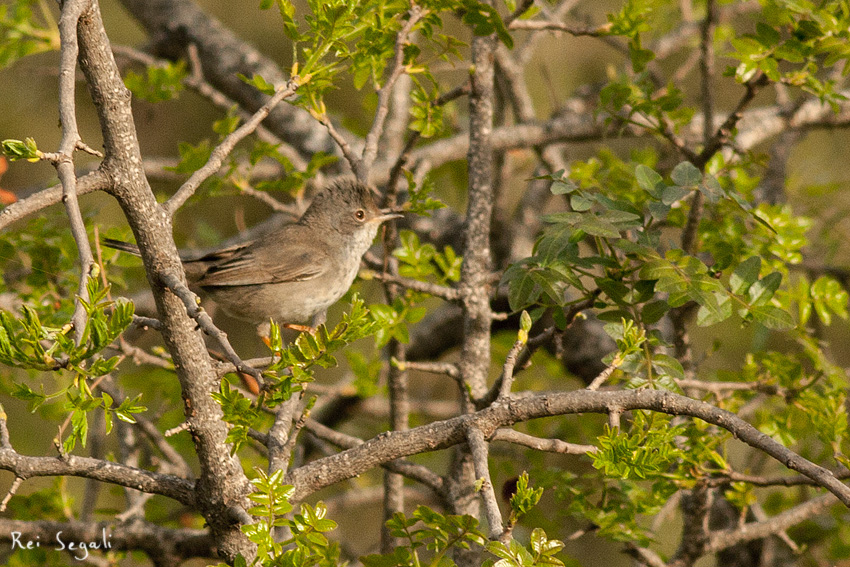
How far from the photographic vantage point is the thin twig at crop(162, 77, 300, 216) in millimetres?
2142

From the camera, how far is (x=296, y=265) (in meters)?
4.62

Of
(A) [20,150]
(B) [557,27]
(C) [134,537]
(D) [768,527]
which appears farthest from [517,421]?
(C) [134,537]

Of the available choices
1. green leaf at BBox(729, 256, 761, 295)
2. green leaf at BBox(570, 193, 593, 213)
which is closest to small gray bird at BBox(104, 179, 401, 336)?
green leaf at BBox(570, 193, 593, 213)

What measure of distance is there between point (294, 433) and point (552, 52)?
6.69 m

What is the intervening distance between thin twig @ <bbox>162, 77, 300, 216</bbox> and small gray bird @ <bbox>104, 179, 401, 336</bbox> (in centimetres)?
197

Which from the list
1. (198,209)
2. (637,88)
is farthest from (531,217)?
(198,209)

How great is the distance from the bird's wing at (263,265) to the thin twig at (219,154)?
2.11m

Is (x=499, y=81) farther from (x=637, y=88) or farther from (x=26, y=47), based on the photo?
(x=26, y=47)

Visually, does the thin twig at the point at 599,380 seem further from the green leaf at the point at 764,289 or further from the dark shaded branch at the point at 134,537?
the dark shaded branch at the point at 134,537

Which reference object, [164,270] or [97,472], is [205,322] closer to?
[164,270]

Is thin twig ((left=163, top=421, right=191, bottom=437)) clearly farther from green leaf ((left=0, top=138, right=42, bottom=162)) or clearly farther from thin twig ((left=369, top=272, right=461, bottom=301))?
thin twig ((left=369, top=272, right=461, bottom=301))

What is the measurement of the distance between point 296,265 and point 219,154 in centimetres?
233

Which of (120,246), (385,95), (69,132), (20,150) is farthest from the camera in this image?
(120,246)

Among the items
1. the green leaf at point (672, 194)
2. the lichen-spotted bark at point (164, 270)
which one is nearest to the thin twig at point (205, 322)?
the lichen-spotted bark at point (164, 270)
